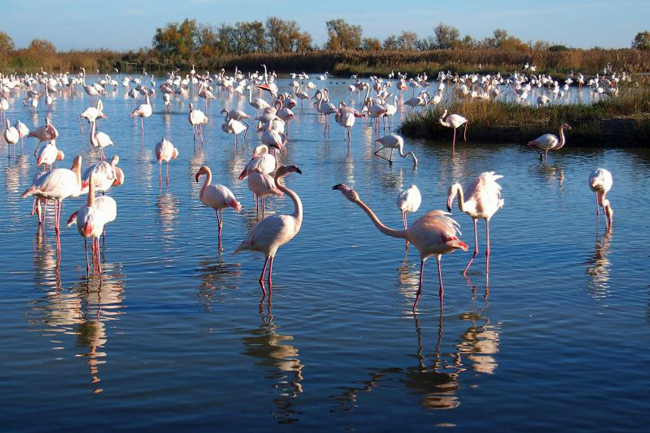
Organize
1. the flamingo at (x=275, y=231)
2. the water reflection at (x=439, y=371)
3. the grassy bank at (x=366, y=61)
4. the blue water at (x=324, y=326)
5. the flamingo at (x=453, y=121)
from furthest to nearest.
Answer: the grassy bank at (x=366, y=61)
the flamingo at (x=453, y=121)
the flamingo at (x=275, y=231)
the water reflection at (x=439, y=371)
the blue water at (x=324, y=326)

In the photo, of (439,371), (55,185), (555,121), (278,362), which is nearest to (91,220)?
(55,185)

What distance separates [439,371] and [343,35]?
8292 centimetres

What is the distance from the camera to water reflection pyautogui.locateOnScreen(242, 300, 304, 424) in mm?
4727

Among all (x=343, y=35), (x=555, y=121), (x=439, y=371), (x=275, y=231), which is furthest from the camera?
(x=343, y=35)

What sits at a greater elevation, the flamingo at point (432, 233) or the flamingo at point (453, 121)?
the flamingo at point (453, 121)

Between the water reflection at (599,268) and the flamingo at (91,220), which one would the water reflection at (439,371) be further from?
the flamingo at (91,220)

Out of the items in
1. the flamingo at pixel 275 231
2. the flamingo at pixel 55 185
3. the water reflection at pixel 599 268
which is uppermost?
the flamingo at pixel 55 185

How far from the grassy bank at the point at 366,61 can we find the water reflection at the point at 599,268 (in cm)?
2542

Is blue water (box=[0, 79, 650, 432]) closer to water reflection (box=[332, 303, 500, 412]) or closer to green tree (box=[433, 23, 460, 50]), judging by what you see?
water reflection (box=[332, 303, 500, 412])

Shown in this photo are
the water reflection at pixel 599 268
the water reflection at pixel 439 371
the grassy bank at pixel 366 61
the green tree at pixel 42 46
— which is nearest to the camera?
the water reflection at pixel 439 371

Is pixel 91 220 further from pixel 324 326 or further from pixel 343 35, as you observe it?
pixel 343 35

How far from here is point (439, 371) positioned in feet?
17.3

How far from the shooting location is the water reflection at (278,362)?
186 inches

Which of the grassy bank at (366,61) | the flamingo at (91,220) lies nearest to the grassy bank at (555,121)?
the flamingo at (91,220)
